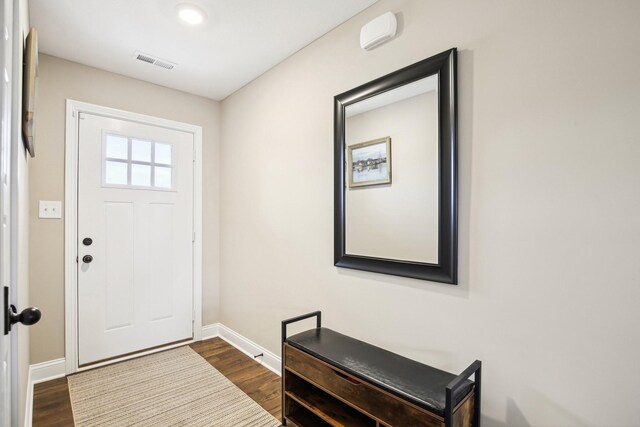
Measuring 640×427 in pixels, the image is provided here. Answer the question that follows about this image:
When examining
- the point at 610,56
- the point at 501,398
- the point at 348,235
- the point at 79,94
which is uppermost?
the point at 79,94

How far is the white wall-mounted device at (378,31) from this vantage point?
5.91 ft

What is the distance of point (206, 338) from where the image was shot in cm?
335

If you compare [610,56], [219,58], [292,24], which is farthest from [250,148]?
[610,56]

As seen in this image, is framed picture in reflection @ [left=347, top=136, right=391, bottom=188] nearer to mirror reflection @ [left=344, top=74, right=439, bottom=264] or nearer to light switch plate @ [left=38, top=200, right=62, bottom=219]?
mirror reflection @ [left=344, top=74, right=439, bottom=264]

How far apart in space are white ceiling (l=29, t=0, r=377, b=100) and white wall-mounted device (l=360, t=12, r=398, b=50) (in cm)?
18

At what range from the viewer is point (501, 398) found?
1396 mm

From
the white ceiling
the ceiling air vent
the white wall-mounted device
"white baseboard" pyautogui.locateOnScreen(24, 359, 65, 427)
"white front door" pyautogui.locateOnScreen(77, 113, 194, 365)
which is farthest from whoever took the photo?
"white front door" pyautogui.locateOnScreen(77, 113, 194, 365)

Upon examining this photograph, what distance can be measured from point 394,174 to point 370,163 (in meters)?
0.18

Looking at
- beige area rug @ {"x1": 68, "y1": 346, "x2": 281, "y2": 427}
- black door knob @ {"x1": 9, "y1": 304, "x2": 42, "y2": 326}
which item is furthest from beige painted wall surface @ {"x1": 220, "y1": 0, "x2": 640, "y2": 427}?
black door knob @ {"x1": 9, "y1": 304, "x2": 42, "y2": 326}

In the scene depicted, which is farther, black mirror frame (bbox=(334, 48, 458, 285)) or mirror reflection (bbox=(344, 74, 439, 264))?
mirror reflection (bbox=(344, 74, 439, 264))

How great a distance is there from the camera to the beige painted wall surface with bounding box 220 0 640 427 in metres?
1.14

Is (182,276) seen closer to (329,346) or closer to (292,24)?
(329,346)

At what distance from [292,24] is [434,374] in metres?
2.24

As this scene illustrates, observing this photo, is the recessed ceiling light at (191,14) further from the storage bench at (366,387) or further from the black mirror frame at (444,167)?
the storage bench at (366,387)
